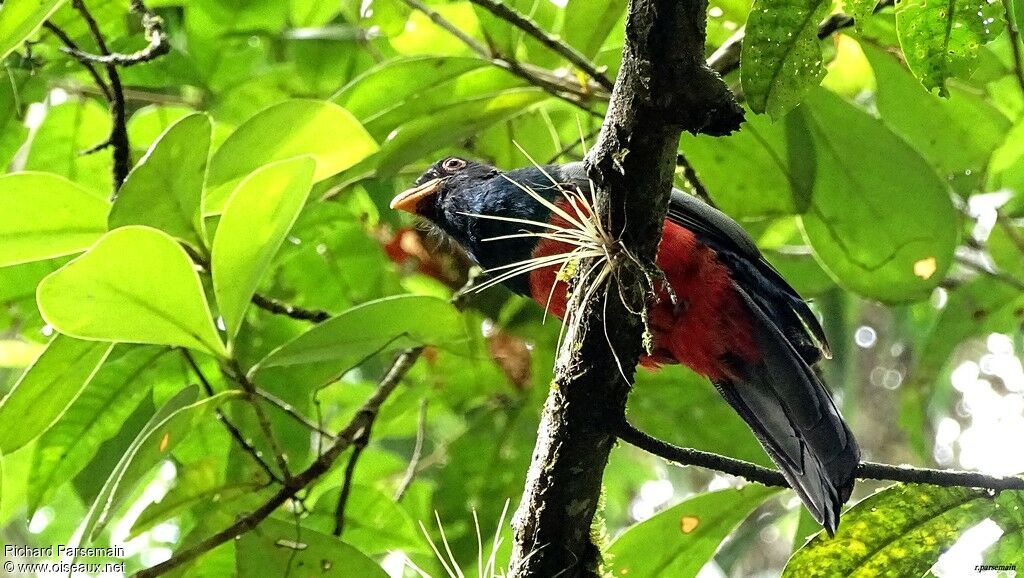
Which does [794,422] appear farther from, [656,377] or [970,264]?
[970,264]

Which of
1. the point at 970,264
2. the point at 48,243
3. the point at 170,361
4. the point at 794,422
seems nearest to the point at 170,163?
the point at 48,243

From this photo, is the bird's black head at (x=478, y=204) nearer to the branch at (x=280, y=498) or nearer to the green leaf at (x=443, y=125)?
the green leaf at (x=443, y=125)

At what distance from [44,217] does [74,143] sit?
1.32m

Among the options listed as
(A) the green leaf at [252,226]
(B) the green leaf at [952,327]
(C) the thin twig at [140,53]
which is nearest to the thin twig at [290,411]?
(A) the green leaf at [252,226]

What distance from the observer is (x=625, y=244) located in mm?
2051

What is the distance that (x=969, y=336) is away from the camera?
13.3ft

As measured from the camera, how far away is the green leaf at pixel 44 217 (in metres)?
2.41

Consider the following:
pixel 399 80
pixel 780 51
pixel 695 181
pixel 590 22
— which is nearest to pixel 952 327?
pixel 695 181

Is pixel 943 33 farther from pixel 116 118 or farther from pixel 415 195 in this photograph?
pixel 116 118

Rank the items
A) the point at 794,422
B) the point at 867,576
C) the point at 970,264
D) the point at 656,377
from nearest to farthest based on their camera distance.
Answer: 1. the point at 867,576
2. the point at 794,422
3. the point at 656,377
4. the point at 970,264

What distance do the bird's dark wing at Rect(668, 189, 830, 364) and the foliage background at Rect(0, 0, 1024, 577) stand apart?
293 mm

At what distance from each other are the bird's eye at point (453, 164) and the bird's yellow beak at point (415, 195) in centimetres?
7

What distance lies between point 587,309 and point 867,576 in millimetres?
933

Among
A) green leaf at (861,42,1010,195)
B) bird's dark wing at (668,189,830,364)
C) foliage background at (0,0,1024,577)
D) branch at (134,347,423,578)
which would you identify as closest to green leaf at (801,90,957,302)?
foliage background at (0,0,1024,577)
